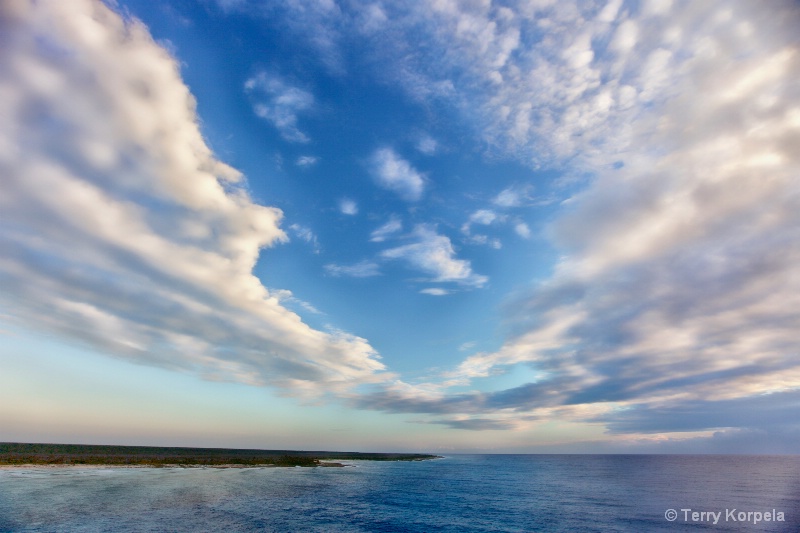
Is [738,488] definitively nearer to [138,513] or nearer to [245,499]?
[245,499]

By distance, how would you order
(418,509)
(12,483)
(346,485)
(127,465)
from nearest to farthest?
1. (418,509)
2. (12,483)
3. (346,485)
4. (127,465)

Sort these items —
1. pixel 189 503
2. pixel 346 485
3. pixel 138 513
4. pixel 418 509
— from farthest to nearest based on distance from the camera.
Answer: pixel 346 485, pixel 418 509, pixel 189 503, pixel 138 513

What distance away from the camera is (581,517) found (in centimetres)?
5938

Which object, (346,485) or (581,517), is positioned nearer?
(581,517)

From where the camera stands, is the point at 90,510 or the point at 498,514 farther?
the point at 498,514

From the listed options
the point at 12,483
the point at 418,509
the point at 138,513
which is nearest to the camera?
the point at 138,513

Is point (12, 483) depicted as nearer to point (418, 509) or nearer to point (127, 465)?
point (127, 465)

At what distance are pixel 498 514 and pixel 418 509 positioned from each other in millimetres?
13357

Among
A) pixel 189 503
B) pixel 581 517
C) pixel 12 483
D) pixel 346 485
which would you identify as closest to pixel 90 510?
pixel 189 503

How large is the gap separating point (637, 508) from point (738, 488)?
53328mm

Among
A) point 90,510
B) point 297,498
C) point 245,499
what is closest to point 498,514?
point 297,498

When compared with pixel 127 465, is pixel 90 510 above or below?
above

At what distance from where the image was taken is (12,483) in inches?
2719

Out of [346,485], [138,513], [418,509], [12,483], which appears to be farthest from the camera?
[346,485]
